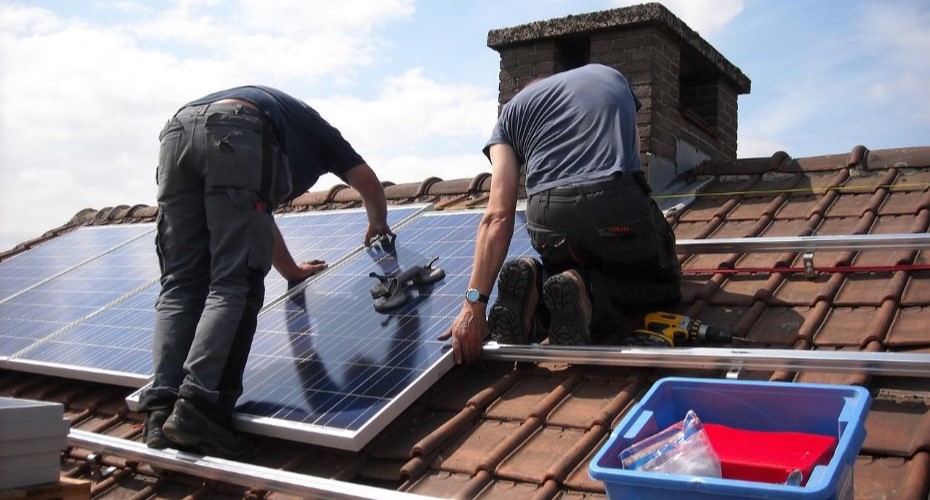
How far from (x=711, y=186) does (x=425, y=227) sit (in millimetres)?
2074

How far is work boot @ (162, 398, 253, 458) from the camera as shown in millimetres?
3811

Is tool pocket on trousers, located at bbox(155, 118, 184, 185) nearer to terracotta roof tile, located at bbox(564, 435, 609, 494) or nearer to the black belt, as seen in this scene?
the black belt

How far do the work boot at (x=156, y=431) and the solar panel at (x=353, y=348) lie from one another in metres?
0.34

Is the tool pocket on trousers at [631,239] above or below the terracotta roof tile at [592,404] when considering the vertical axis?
above

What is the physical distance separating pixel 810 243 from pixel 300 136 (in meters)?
2.62

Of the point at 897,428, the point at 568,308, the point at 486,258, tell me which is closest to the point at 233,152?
the point at 486,258

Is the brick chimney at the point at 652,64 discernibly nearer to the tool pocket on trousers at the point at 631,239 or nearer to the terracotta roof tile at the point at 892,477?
the tool pocket on trousers at the point at 631,239

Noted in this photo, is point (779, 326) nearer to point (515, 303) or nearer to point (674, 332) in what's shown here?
point (674, 332)

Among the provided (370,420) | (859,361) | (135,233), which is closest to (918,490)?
(859,361)

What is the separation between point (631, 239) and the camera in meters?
4.03

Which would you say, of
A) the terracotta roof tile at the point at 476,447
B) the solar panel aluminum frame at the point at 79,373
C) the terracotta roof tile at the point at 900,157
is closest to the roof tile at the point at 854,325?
the terracotta roof tile at the point at 476,447

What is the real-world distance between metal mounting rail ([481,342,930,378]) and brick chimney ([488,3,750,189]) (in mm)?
2718

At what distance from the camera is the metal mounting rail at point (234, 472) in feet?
10.4

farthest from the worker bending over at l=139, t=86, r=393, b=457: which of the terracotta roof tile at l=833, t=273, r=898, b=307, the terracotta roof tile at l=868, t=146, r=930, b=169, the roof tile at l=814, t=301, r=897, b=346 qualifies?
the terracotta roof tile at l=868, t=146, r=930, b=169
